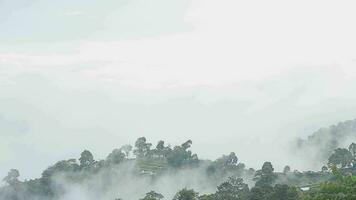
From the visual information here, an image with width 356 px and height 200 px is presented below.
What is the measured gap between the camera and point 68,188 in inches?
4407

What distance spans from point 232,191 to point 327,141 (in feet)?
213

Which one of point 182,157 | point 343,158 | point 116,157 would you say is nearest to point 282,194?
point 343,158

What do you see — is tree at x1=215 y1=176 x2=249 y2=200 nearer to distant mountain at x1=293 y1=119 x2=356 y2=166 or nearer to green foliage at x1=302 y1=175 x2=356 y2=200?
green foliage at x1=302 y1=175 x2=356 y2=200

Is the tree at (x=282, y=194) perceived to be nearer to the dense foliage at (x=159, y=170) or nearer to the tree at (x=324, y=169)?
the dense foliage at (x=159, y=170)

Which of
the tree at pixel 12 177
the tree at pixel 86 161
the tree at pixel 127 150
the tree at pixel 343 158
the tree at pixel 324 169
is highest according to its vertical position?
the tree at pixel 127 150

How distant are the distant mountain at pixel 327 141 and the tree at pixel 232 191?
2063 inches

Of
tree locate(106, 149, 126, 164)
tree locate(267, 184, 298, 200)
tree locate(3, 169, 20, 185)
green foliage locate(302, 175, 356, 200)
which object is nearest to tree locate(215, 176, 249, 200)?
tree locate(267, 184, 298, 200)

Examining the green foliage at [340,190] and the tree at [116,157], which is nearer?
the green foliage at [340,190]

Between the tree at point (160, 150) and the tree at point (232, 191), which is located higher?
the tree at point (160, 150)

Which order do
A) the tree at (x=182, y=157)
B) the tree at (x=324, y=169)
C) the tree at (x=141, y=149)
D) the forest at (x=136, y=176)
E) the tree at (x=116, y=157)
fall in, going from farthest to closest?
the tree at (x=141, y=149) → the tree at (x=116, y=157) → the tree at (x=182, y=157) → the forest at (x=136, y=176) → the tree at (x=324, y=169)

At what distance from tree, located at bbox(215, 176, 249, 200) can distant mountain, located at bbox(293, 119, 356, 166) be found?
52.4 metres

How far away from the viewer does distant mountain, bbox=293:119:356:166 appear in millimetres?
127838

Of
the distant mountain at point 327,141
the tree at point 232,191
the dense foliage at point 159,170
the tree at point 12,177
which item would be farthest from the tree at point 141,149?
the tree at point 232,191

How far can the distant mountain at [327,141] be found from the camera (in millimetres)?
127838
